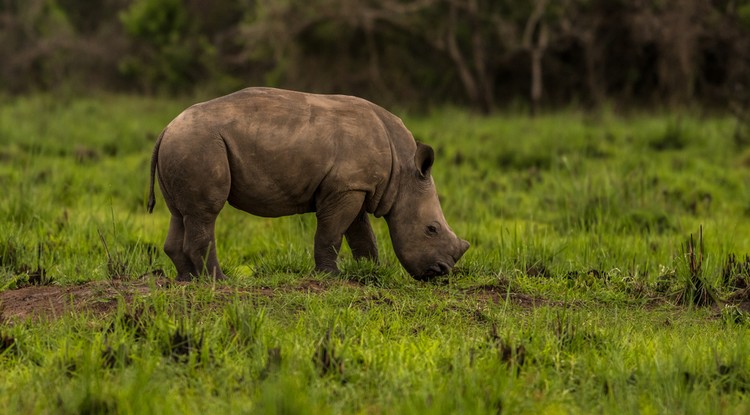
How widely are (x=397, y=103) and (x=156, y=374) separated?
13516 mm

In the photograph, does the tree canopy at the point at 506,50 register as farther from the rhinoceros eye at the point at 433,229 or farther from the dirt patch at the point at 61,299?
the dirt patch at the point at 61,299

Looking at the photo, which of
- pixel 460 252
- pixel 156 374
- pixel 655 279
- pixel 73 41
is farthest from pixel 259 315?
pixel 73 41

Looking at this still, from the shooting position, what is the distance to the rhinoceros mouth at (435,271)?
6.11 metres

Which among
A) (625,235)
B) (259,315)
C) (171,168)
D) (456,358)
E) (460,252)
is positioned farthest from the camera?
(625,235)

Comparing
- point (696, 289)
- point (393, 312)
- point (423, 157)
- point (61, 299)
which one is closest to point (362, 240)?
point (423, 157)

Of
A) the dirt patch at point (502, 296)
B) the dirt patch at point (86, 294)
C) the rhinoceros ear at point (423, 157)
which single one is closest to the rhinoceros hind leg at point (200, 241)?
the dirt patch at point (86, 294)

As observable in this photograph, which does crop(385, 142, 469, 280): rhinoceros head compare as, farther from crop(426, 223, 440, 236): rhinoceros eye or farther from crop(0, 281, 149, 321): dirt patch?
crop(0, 281, 149, 321): dirt patch

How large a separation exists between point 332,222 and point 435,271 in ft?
2.37

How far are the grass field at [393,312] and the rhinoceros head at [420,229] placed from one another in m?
0.14

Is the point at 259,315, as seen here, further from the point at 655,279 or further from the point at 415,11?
the point at 415,11

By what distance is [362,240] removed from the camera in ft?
21.1

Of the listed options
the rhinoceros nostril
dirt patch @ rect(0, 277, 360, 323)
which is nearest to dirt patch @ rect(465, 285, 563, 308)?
the rhinoceros nostril

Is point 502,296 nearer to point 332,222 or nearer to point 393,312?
point 393,312

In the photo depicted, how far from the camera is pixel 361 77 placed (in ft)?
58.1
